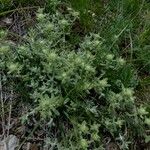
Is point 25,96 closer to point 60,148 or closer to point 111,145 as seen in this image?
point 60,148

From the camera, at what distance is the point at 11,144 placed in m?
2.55

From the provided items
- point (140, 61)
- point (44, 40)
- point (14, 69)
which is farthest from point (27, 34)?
point (140, 61)

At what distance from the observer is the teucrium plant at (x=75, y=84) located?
2562mm

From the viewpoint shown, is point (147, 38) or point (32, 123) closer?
point (32, 123)

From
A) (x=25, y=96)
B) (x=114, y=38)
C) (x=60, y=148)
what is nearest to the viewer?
(x=60, y=148)

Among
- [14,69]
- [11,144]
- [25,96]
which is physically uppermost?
[14,69]

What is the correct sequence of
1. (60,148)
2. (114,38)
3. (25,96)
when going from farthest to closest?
(114,38) < (25,96) < (60,148)

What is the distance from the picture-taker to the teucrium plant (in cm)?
256

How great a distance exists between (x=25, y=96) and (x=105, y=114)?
511 millimetres

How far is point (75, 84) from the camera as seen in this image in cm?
258

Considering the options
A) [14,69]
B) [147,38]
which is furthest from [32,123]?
[147,38]

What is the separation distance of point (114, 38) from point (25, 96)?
72cm

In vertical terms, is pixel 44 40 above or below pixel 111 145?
above

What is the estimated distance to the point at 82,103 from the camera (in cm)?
264
